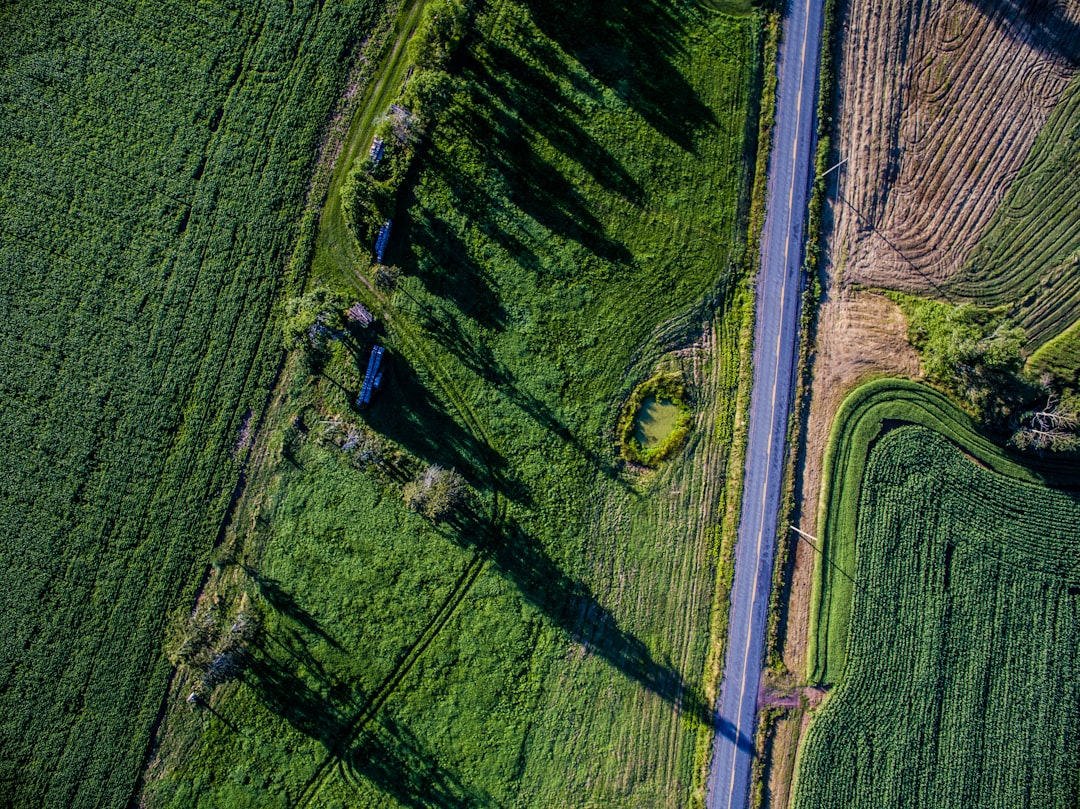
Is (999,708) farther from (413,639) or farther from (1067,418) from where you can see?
(413,639)

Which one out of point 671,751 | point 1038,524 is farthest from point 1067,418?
point 671,751

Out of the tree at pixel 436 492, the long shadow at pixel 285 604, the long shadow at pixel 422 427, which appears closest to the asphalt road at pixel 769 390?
the long shadow at pixel 422 427

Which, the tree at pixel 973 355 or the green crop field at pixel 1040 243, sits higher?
the green crop field at pixel 1040 243

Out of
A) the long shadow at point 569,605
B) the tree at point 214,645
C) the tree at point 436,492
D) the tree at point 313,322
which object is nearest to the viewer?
the tree at point 436,492

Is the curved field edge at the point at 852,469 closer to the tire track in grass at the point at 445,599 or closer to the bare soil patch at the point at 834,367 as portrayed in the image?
the bare soil patch at the point at 834,367

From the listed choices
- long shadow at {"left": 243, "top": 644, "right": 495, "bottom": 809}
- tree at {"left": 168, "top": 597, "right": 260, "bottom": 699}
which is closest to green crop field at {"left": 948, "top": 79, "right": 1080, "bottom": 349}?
long shadow at {"left": 243, "top": 644, "right": 495, "bottom": 809}

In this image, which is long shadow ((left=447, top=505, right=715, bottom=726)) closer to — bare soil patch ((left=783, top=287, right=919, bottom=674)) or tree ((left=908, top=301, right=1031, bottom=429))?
bare soil patch ((left=783, top=287, right=919, bottom=674))
